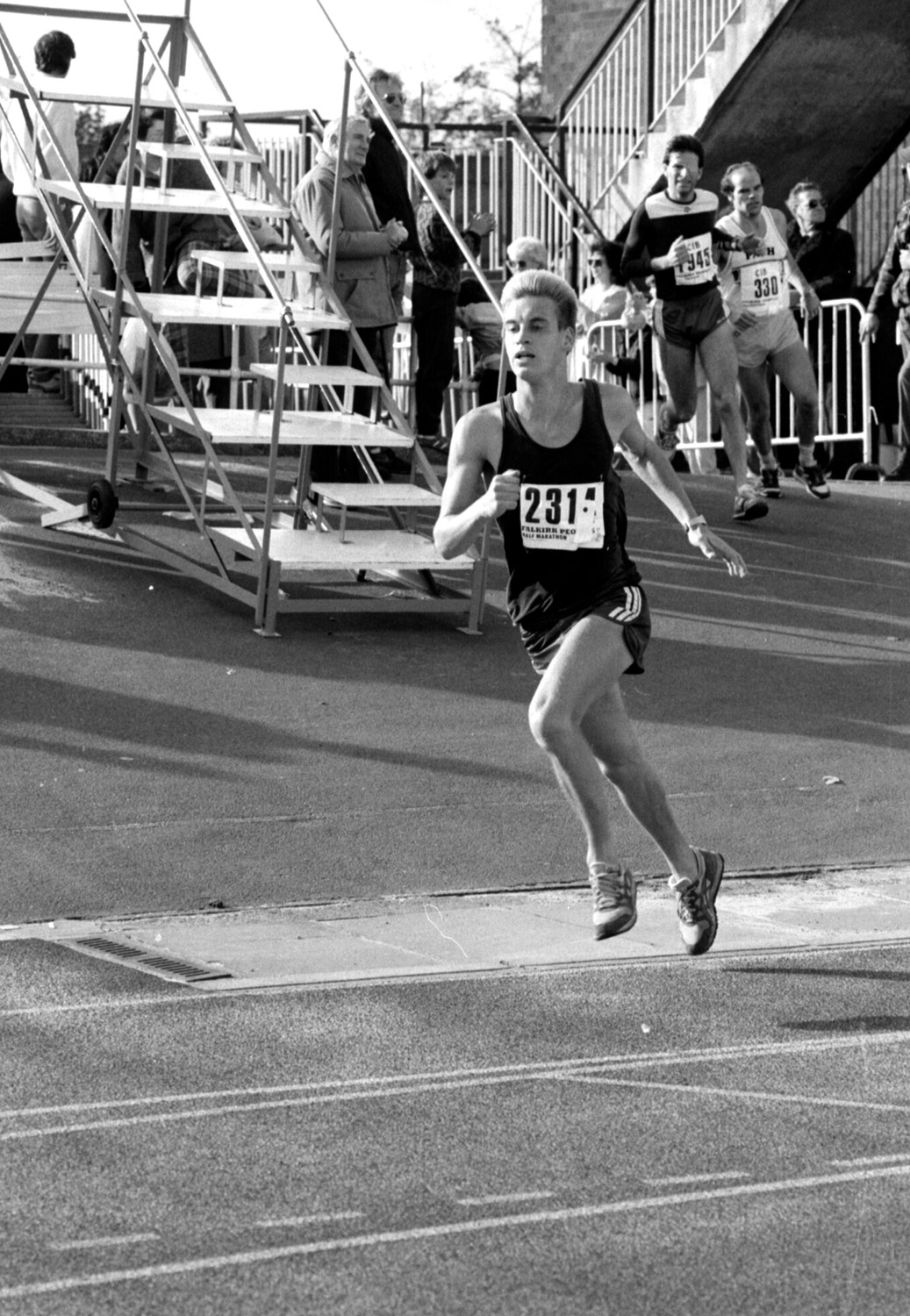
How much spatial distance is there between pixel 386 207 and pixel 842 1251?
11.0 m

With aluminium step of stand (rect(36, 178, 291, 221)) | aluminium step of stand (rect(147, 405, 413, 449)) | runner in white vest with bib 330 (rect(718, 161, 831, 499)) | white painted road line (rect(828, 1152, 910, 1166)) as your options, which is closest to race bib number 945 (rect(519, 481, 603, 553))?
white painted road line (rect(828, 1152, 910, 1166))

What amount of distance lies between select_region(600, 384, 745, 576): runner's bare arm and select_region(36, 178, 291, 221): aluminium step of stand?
595 centimetres

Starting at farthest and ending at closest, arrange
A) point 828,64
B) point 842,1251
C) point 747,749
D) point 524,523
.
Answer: point 828,64 < point 747,749 < point 524,523 < point 842,1251

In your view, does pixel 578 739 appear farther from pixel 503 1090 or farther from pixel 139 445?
pixel 139 445

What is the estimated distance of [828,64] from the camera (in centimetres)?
1970

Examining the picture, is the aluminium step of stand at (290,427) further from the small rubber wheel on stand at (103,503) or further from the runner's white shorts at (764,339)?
the runner's white shorts at (764,339)

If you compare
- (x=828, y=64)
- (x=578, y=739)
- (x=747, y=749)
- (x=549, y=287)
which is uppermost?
(x=828, y=64)

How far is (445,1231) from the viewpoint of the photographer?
14.7ft

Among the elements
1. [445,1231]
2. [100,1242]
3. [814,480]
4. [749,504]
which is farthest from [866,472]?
[100,1242]

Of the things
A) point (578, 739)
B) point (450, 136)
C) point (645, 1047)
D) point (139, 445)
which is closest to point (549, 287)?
point (578, 739)

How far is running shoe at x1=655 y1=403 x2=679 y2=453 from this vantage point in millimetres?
14383

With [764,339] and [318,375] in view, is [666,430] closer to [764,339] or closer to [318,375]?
[764,339]

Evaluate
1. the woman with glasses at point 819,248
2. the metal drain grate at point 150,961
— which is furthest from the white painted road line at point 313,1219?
the woman with glasses at point 819,248

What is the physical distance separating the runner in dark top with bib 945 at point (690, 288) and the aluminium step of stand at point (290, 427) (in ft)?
8.16
